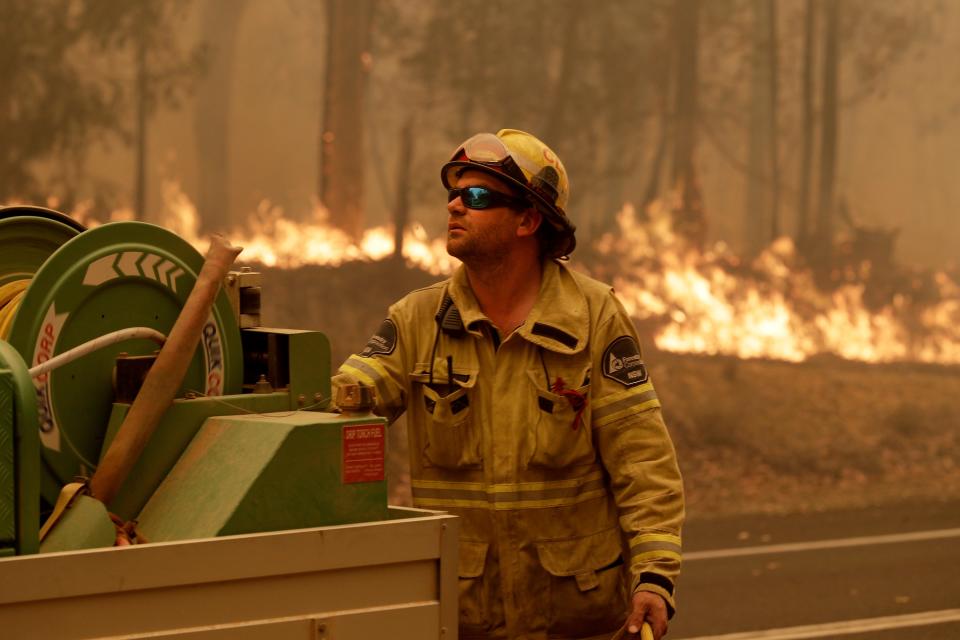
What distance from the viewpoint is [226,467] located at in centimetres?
369

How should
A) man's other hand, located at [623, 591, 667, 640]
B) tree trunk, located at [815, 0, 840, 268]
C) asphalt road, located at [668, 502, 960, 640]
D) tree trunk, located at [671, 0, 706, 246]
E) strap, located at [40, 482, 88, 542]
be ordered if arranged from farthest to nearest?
tree trunk, located at [815, 0, 840, 268] → tree trunk, located at [671, 0, 706, 246] → asphalt road, located at [668, 502, 960, 640] → man's other hand, located at [623, 591, 667, 640] → strap, located at [40, 482, 88, 542]

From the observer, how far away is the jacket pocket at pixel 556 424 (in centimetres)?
471

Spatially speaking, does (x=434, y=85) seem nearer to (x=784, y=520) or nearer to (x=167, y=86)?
(x=167, y=86)

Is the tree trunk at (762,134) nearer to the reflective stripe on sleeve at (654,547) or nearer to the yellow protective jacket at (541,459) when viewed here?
the yellow protective jacket at (541,459)

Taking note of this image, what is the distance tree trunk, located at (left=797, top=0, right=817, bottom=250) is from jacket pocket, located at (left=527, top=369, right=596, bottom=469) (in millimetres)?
15701

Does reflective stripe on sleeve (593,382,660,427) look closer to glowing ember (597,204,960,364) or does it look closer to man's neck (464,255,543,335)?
man's neck (464,255,543,335)

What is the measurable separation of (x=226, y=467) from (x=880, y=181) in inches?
716

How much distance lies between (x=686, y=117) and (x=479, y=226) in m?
14.8

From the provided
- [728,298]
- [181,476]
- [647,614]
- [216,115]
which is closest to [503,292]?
[647,614]

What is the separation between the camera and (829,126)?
20500 mm

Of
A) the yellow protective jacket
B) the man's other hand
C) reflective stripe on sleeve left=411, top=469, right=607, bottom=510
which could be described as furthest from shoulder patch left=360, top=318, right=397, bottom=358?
the man's other hand

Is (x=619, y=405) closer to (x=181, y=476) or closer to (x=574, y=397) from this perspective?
(x=574, y=397)

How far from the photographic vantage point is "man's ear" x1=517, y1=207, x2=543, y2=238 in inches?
193

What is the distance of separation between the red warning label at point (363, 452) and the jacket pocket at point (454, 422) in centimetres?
98
